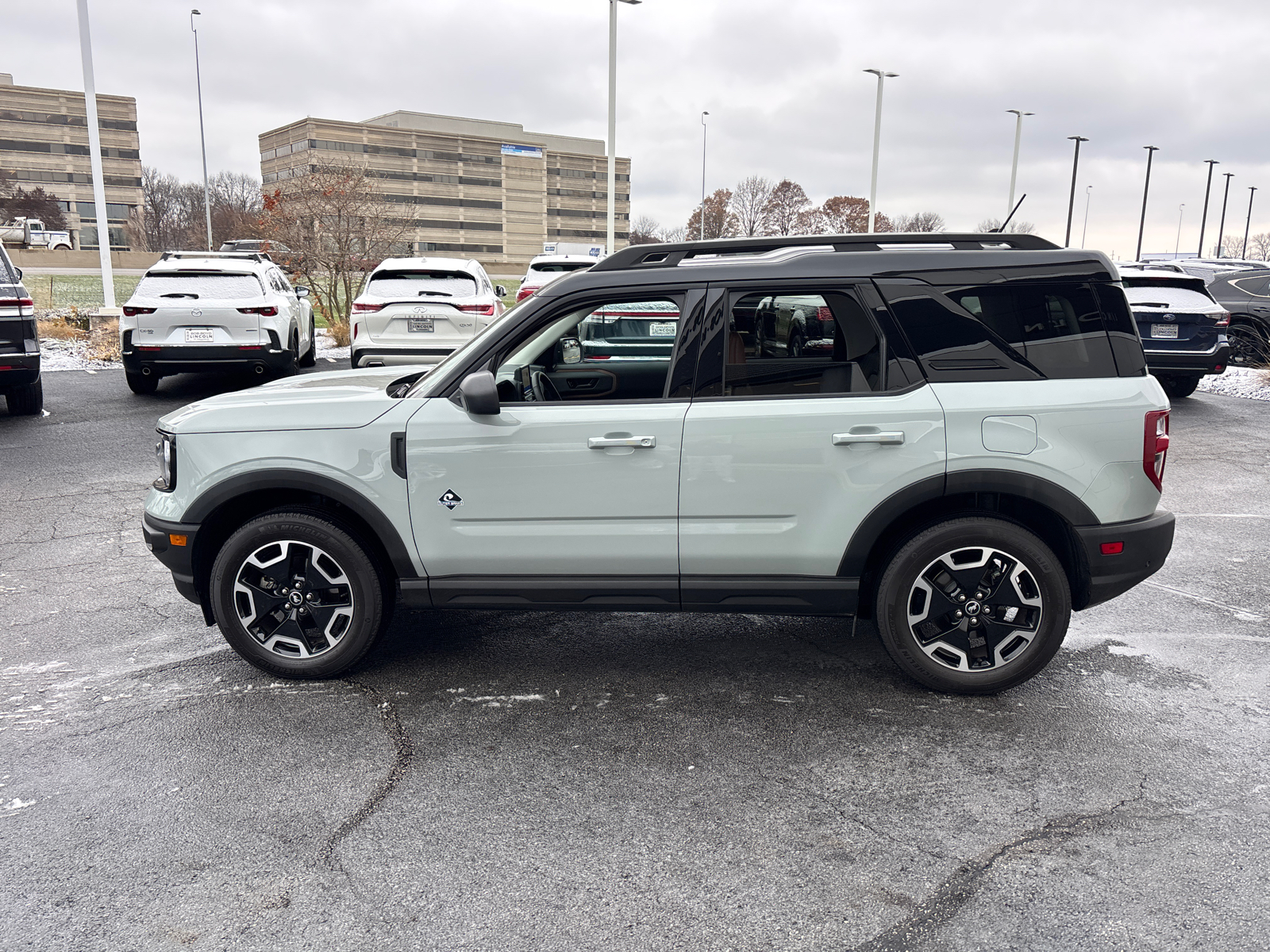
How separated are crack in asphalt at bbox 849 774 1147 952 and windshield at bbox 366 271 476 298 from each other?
10.4 metres

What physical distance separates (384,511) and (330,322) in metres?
17.3

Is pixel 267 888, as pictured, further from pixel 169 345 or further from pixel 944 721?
pixel 169 345

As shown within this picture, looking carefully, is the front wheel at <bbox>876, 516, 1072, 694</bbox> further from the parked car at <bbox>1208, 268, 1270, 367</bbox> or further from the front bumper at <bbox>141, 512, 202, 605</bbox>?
the parked car at <bbox>1208, 268, 1270, 367</bbox>

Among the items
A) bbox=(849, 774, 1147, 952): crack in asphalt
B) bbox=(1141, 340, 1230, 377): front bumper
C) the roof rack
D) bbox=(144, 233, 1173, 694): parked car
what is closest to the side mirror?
bbox=(144, 233, 1173, 694): parked car

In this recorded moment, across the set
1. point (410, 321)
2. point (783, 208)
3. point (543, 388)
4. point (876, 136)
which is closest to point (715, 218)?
point (783, 208)

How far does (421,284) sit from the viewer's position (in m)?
12.3

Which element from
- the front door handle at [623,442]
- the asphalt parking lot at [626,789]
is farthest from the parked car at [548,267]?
the front door handle at [623,442]

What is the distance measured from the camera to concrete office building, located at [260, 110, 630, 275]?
377ft

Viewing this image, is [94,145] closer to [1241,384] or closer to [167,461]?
[167,461]

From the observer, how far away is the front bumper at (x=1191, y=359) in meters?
12.7

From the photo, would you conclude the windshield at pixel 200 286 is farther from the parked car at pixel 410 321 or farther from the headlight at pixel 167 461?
the headlight at pixel 167 461

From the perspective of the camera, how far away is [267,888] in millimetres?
2674

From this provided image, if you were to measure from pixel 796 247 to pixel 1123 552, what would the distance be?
5.92 ft

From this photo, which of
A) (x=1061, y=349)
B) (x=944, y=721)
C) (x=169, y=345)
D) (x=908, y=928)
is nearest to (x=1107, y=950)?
(x=908, y=928)
